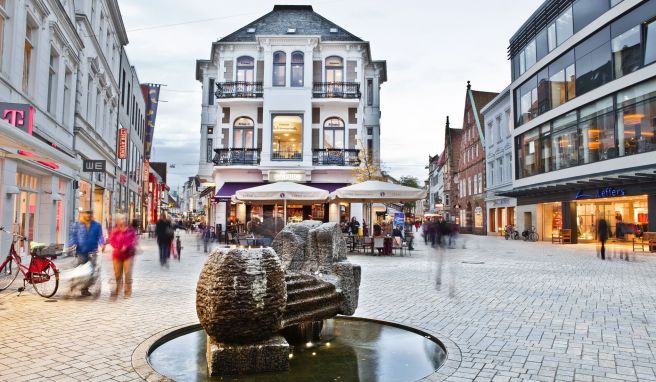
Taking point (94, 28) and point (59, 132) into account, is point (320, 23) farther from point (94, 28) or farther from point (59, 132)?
point (59, 132)

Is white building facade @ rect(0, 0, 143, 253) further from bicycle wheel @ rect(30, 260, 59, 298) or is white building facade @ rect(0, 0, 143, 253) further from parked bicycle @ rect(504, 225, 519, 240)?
parked bicycle @ rect(504, 225, 519, 240)

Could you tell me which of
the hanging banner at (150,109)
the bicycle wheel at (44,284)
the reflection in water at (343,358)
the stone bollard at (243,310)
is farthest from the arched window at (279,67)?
the stone bollard at (243,310)

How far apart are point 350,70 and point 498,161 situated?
753 inches

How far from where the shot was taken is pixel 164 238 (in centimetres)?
1453

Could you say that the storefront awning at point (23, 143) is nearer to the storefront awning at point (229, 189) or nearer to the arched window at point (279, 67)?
the storefront awning at point (229, 189)

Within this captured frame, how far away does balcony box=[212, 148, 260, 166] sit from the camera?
28.3m

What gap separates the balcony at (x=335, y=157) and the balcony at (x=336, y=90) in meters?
3.41

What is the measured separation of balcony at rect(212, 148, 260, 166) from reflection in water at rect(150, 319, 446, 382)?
892 inches

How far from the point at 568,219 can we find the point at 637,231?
3.91 metres

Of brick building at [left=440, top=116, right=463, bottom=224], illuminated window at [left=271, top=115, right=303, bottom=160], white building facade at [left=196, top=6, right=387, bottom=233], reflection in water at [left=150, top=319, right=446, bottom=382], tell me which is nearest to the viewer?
reflection in water at [left=150, top=319, right=446, bottom=382]

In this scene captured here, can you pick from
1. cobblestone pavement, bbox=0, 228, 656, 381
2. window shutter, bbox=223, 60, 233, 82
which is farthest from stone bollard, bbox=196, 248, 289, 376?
window shutter, bbox=223, 60, 233, 82

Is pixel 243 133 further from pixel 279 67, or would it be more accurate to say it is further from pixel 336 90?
pixel 336 90

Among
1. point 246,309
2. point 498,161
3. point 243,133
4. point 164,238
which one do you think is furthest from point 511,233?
point 246,309

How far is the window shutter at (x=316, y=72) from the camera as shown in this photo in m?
29.5
